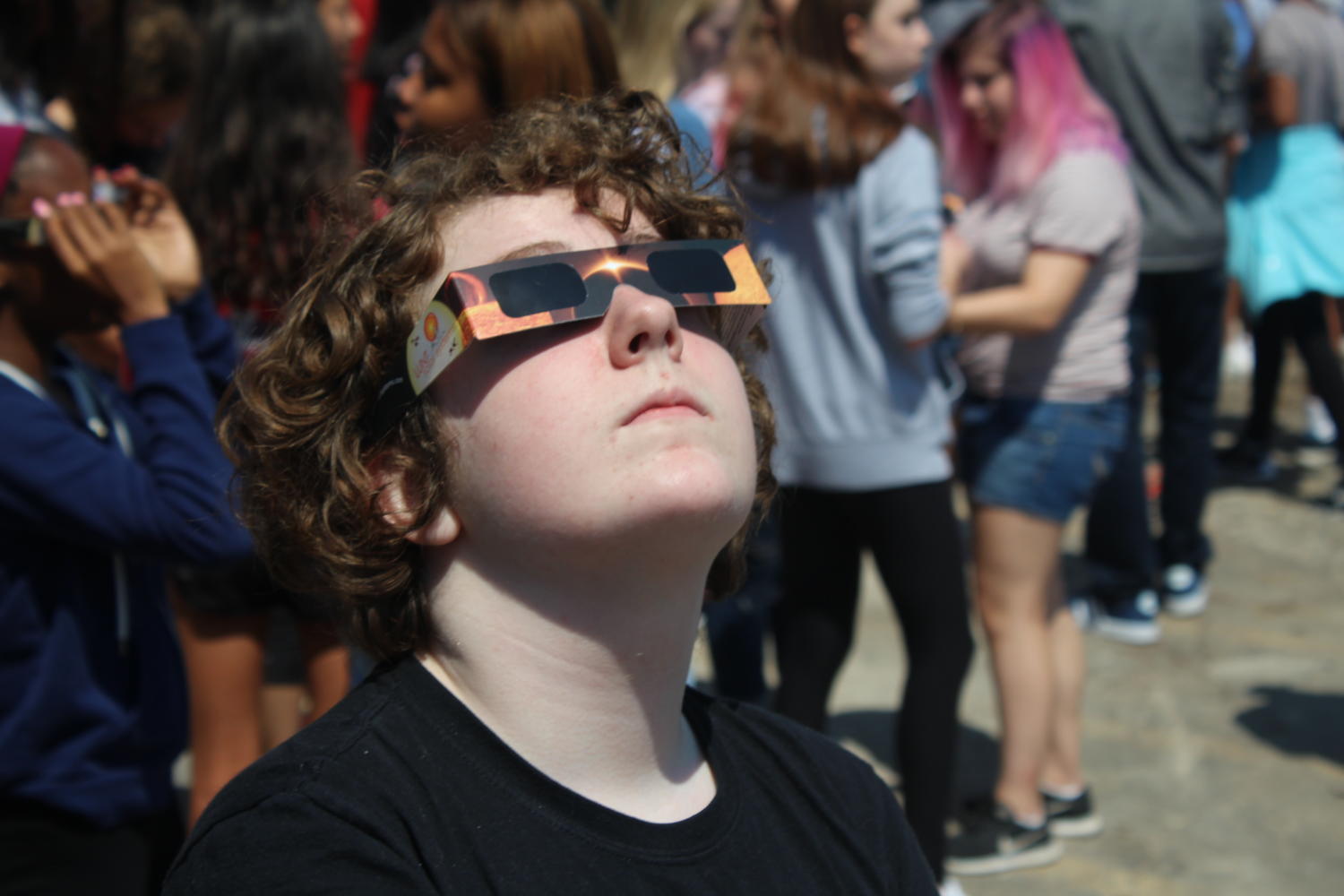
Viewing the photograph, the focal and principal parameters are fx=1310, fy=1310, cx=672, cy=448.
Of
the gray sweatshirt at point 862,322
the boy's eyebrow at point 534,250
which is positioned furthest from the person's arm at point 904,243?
the boy's eyebrow at point 534,250

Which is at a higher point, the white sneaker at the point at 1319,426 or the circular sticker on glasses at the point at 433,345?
the circular sticker on glasses at the point at 433,345

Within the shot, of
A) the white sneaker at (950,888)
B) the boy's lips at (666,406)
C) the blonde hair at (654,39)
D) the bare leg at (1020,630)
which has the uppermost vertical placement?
the blonde hair at (654,39)

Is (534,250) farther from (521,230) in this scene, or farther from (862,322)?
(862,322)

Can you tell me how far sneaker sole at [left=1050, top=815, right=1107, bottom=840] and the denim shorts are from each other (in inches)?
34.6

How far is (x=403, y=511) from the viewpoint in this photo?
1.38 m

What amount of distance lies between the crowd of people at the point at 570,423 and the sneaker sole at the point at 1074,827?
0.01 meters

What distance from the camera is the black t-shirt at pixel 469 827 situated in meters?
1.11

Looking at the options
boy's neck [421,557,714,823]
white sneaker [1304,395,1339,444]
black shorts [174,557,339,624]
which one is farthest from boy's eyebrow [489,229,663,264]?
white sneaker [1304,395,1339,444]

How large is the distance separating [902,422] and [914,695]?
2.07ft

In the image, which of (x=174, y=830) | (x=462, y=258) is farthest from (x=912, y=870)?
(x=174, y=830)

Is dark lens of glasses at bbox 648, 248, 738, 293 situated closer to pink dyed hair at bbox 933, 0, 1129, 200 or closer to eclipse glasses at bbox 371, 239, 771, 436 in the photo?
eclipse glasses at bbox 371, 239, 771, 436

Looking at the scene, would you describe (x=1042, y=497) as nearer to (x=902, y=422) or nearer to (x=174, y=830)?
(x=902, y=422)

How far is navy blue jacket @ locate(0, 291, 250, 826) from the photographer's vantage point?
1877 mm

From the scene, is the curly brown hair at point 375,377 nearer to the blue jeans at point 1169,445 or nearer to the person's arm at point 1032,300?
the person's arm at point 1032,300
